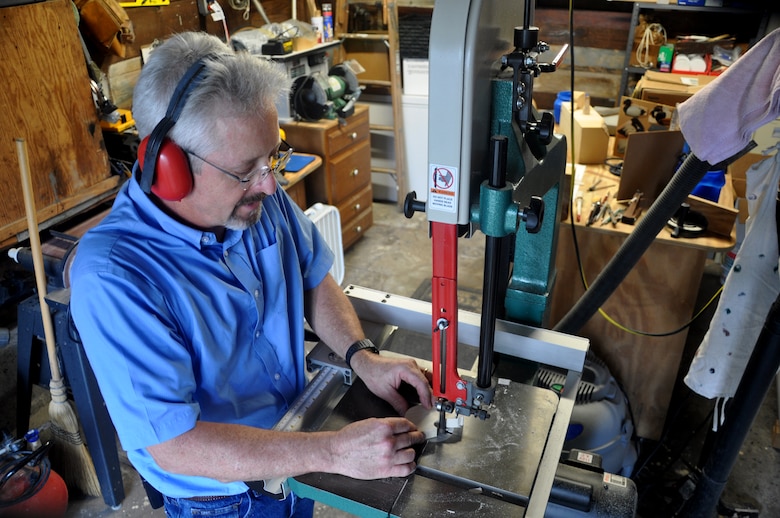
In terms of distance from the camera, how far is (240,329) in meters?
1.10

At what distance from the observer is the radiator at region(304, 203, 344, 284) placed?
109 inches

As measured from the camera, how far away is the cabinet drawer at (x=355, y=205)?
3549 millimetres

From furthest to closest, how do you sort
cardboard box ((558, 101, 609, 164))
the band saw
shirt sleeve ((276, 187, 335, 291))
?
cardboard box ((558, 101, 609, 164)), shirt sleeve ((276, 187, 335, 291)), the band saw

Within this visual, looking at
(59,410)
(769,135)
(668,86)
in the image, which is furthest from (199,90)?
(769,135)

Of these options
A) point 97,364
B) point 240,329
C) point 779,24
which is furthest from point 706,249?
point 779,24

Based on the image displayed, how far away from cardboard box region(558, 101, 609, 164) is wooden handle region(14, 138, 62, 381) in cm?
196

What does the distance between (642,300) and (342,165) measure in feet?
6.05

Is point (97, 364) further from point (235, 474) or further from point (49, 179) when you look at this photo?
point (49, 179)

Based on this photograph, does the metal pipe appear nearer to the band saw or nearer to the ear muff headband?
the band saw

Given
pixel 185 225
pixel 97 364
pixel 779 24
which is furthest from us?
pixel 779 24

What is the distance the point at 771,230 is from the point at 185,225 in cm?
148

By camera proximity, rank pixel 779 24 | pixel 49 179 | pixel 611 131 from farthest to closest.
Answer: pixel 779 24 < pixel 611 131 < pixel 49 179

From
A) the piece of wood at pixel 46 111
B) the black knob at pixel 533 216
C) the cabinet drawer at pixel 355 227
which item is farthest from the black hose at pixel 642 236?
the cabinet drawer at pixel 355 227

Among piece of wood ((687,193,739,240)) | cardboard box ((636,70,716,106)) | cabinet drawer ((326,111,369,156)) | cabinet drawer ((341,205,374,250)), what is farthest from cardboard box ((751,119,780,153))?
cabinet drawer ((341,205,374,250))
